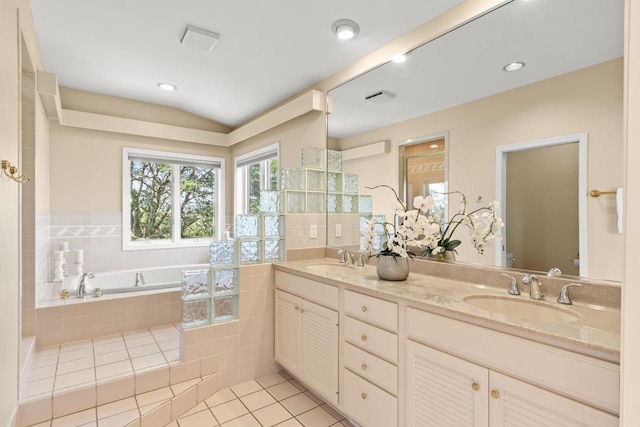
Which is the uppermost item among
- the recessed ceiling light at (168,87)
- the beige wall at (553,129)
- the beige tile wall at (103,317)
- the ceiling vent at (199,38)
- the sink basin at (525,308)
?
the recessed ceiling light at (168,87)

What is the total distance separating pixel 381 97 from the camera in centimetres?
245

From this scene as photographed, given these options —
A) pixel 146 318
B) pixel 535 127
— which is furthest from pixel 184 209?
pixel 535 127

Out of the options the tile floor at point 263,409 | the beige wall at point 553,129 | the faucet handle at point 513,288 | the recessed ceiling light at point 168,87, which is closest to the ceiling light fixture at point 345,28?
the beige wall at point 553,129

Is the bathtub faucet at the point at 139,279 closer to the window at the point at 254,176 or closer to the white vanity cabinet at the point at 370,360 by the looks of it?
the window at the point at 254,176

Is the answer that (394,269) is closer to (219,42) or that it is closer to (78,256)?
(219,42)

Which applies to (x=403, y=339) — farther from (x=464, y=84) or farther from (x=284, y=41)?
(x=284, y=41)

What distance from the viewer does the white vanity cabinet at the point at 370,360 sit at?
158 cm

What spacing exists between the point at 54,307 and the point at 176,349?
103cm

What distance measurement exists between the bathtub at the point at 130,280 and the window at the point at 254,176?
102cm

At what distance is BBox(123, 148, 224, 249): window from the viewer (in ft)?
13.4

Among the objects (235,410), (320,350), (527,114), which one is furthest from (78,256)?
(527,114)

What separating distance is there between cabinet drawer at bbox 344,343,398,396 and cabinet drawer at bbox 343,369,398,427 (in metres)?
0.03

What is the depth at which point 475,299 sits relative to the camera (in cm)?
156

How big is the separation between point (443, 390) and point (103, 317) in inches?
105
